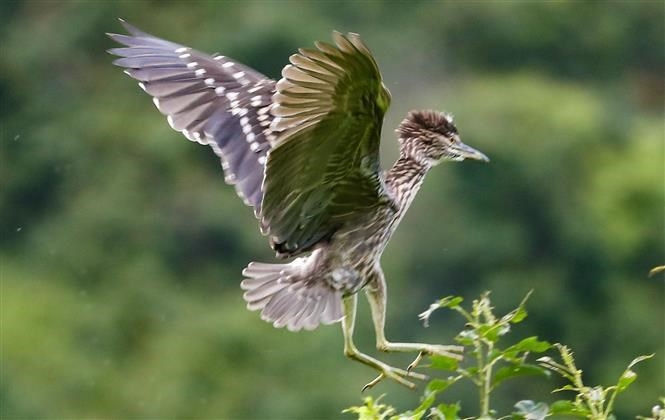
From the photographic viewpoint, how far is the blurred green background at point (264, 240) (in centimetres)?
1797

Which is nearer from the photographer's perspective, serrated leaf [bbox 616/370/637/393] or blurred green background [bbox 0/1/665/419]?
serrated leaf [bbox 616/370/637/393]

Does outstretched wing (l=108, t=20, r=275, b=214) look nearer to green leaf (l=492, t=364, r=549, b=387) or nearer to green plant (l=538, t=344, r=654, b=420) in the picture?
green leaf (l=492, t=364, r=549, b=387)

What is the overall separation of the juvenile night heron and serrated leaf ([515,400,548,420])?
→ 1.10 meters

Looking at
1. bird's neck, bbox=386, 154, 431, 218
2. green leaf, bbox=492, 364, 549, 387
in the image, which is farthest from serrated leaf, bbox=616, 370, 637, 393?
bird's neck, bbox=386, 154, 431, 218

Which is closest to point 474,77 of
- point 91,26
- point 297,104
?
point 91,26

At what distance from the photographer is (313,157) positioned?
423 cm

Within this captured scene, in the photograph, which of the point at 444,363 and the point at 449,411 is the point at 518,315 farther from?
the point at 449,411

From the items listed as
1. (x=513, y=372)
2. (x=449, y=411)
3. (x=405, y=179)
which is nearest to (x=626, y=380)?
(x=513, y=372)

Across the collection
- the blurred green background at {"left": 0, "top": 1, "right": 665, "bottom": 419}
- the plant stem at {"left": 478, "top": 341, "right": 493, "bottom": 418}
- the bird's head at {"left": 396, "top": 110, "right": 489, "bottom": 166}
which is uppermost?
the blurred green background at {"left": 0, "top": 1, "right": 665, "bottom": 419}

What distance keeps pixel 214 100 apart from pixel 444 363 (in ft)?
7.27

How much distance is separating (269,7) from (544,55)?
12.0 feet

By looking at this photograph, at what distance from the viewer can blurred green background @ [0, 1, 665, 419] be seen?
1797 cm

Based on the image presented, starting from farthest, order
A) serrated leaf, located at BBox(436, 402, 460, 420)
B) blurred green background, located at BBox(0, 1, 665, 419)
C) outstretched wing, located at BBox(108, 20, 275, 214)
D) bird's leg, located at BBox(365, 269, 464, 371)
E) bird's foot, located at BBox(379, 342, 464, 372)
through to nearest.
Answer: blurred green background, located at BBox(0, 1, 665, 419) < outstretched wing, located at BBox(108, 20, 275, 214) < bird's leg, located at BBox(365, 269, 464, 371) < bird's foot, located at BBox(379, 342, 464, 372) < serrated leaf, located at BBox(436, 402, 460, 420)

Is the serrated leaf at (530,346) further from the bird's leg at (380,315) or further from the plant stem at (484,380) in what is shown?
the bird's leg at (380,315)
